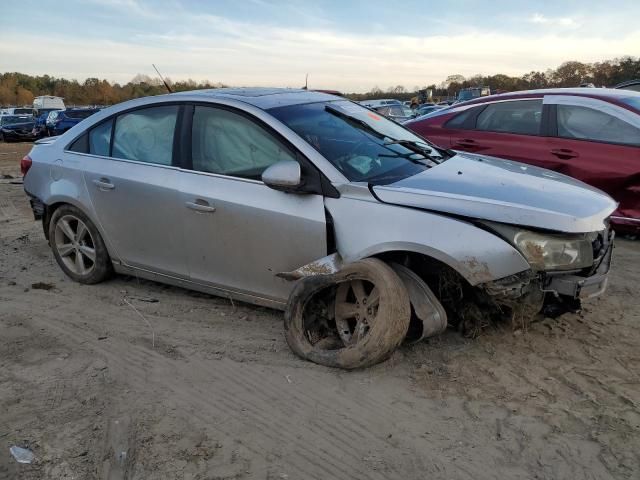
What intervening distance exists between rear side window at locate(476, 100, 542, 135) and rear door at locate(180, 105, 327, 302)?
11.7 ft

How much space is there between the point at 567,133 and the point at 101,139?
4.59 meters

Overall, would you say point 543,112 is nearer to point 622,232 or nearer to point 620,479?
point 622,232

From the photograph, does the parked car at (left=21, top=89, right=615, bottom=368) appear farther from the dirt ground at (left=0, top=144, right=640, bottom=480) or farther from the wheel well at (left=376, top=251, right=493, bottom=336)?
the dirt ground at (left=0, top=144, right=640, bottom=480)

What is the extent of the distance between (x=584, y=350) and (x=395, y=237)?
1372mm

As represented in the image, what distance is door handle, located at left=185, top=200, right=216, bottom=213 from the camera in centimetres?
389

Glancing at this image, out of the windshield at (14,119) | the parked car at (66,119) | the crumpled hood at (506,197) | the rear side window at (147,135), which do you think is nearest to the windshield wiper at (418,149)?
the crumpled hood at (506,197)

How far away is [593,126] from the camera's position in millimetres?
5930

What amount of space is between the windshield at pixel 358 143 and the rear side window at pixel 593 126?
2.31 metres

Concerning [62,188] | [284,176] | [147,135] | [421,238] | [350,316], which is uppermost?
[147,135]

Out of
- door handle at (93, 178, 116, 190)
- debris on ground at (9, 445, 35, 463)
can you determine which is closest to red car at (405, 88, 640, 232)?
door handle at (93, 178, 116, 190)

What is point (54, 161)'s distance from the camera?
4.93 metres

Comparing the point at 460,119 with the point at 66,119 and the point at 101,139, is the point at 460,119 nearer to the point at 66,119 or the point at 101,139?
the point at 101,139

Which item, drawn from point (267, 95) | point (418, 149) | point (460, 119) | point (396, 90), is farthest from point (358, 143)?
point (396, 90)

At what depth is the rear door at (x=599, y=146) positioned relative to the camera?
18.5ft
